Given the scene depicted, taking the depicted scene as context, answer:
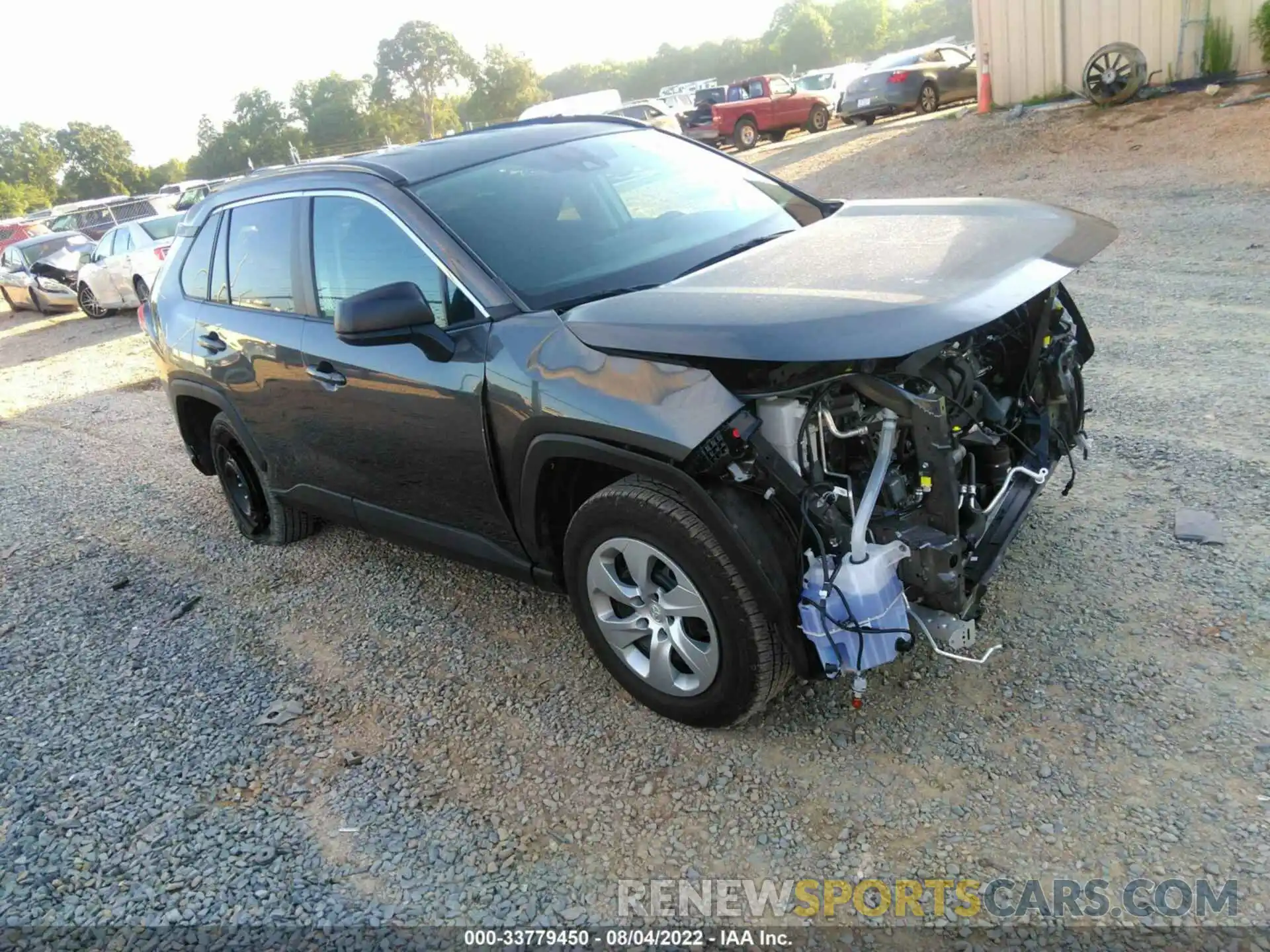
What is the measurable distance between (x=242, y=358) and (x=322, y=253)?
0.80 m

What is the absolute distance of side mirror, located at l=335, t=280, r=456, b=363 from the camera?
119 inches

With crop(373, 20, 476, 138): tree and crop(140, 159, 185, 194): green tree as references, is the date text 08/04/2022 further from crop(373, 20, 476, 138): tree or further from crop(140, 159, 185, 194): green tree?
crop(140, 159, 185, 194): green tree

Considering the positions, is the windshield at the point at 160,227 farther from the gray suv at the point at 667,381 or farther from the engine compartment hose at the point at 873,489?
the engine compartment hose at the point at 873,489

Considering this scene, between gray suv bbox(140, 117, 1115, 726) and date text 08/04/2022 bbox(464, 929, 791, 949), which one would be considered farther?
gray suv bbox(140, 117, 1115, 726)

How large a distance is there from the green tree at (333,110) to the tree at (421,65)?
6.60 feet

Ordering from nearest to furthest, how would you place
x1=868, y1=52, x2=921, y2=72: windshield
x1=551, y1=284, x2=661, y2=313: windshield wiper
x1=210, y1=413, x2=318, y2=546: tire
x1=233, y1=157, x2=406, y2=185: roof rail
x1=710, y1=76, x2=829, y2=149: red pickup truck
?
x1=551, y1=284, x2=661, y2=313: windshield wiper → x1=233, y1=157, x2=406, y2=185: roof rail → x1=210, y1=413, x2=318, y2=546: tire → x1=868, y1=52, x2=921, y2=72: windshield → x1=710, y1=76, x2=829, y2=149: red pickup truck

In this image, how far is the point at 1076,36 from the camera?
13617mm

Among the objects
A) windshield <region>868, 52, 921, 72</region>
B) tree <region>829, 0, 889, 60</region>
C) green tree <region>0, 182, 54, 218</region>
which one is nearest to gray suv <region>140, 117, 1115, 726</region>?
windshield <region>868, 52, 921, 72</region>

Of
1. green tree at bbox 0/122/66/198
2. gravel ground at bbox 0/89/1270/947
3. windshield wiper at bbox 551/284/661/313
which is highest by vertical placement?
green tree at bbox 0/122/66/198

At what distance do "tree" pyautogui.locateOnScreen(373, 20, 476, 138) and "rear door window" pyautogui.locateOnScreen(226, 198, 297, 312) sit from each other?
64135mm

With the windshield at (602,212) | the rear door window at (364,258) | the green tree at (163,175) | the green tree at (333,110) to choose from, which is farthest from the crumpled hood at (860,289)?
the green tree at (163,175)

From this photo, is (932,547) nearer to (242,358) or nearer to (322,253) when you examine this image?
(322,253)

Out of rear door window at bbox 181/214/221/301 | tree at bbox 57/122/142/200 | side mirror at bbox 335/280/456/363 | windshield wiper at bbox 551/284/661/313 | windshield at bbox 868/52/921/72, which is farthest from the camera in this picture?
tree at bbox 57/122/142/200

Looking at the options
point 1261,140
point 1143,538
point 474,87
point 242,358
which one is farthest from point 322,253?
point 474,87
